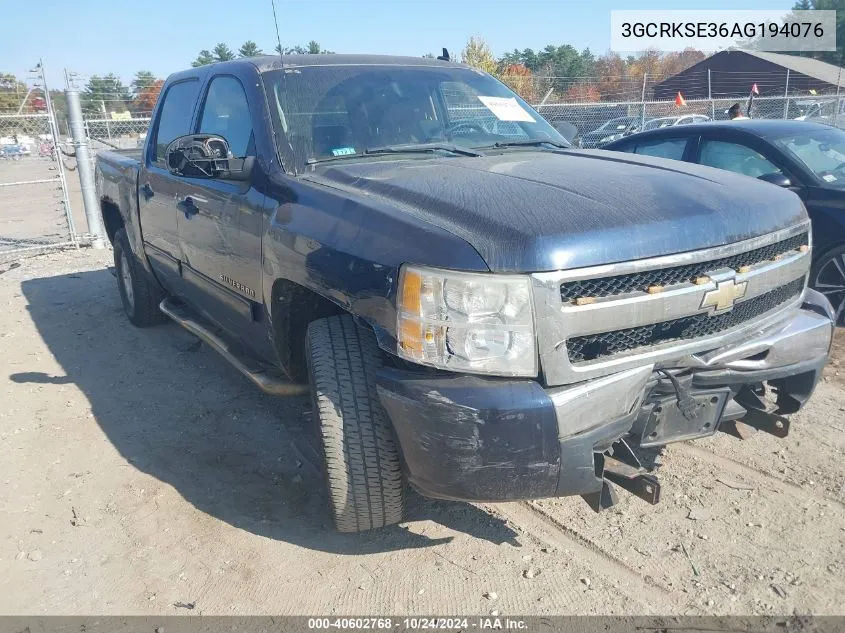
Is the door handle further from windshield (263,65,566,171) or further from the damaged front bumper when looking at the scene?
the damaged front bumper

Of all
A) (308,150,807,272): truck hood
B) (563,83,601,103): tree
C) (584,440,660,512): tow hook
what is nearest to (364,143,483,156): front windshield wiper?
(308,150,807,272): truck hood

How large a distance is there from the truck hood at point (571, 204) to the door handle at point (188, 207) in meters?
1.12

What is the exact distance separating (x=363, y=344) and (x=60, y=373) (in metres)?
3.51

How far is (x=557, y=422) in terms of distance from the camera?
225 centimetres

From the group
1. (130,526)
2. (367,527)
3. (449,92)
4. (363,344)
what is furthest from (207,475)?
(449,92)

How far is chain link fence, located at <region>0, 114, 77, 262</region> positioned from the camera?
9867 millimetres

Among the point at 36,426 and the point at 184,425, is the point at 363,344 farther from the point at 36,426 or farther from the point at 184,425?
the point at 36,426

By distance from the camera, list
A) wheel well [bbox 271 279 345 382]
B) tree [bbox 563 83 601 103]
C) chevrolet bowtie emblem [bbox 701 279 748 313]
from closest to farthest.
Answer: chevrolet bowtie emblem [bbox 701 279 748 313]
wheel well [bbox 271 279 345 382]
tree [bbox 563 83 601 103]

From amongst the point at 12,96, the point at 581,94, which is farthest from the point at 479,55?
the point at 12,96

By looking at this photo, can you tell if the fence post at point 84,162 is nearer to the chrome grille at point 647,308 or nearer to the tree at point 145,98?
the tree at point 145,98

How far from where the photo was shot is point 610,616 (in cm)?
252

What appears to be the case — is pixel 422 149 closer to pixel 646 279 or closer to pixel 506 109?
pixel 506 109

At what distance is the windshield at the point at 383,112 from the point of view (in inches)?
132

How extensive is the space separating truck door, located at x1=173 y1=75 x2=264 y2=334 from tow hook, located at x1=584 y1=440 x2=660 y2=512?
174 cm
